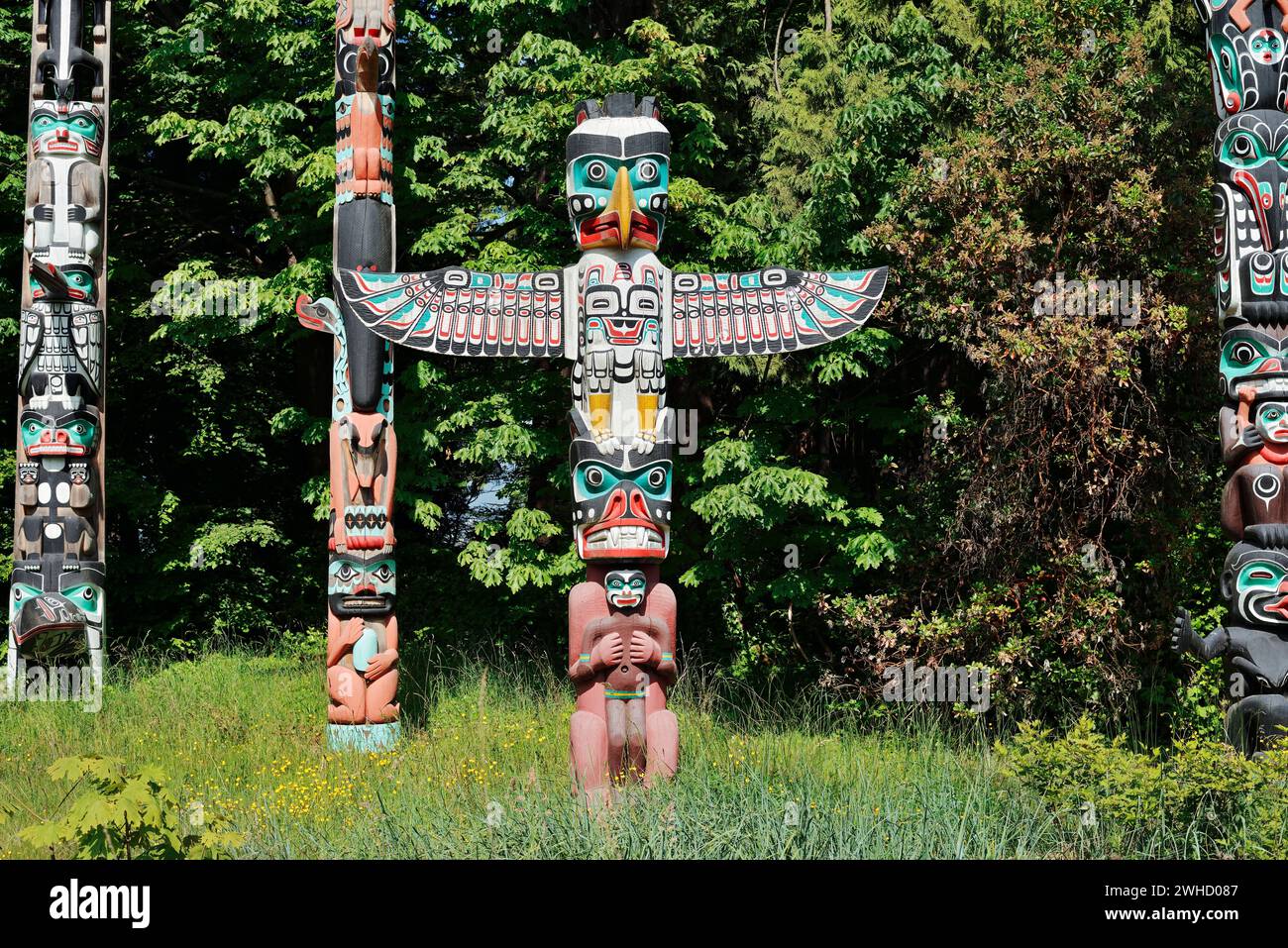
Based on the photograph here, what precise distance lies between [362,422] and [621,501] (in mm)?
2830

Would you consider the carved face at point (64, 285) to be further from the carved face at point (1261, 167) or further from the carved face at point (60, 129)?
the carved face at point (1261, 167)

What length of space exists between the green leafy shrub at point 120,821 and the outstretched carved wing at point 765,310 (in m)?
3.91

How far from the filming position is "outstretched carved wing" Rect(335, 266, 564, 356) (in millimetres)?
7629

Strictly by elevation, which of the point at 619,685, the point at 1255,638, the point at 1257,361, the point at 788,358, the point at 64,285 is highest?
the point at 64,285

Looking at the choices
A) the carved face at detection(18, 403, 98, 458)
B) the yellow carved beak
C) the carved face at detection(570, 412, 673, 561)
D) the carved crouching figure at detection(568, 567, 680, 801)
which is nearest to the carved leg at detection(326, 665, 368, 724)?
the carved crouching figure at detection(568, 567, 680, 801)

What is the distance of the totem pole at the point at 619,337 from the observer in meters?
6.98

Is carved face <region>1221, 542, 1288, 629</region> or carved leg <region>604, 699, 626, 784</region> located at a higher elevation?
carved face <region>1221, 542, 1288, 629</region>

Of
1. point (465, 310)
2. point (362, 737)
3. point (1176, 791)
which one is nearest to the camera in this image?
point (1176, 791)

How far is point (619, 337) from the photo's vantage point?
7414 mm

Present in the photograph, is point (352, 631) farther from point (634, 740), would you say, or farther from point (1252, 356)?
point (1252, 356)

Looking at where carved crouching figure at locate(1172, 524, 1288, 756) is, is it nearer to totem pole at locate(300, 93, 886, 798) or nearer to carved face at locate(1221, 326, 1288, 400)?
carved face at locate(1221, 326, 1288, 400)

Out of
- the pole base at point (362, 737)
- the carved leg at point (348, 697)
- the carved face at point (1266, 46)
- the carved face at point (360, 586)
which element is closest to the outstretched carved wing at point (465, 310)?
the carved face at point (360, 586)

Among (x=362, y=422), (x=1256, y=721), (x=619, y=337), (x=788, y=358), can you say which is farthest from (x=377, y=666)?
(x=1256, y=721)

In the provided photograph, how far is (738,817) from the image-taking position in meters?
5.86
